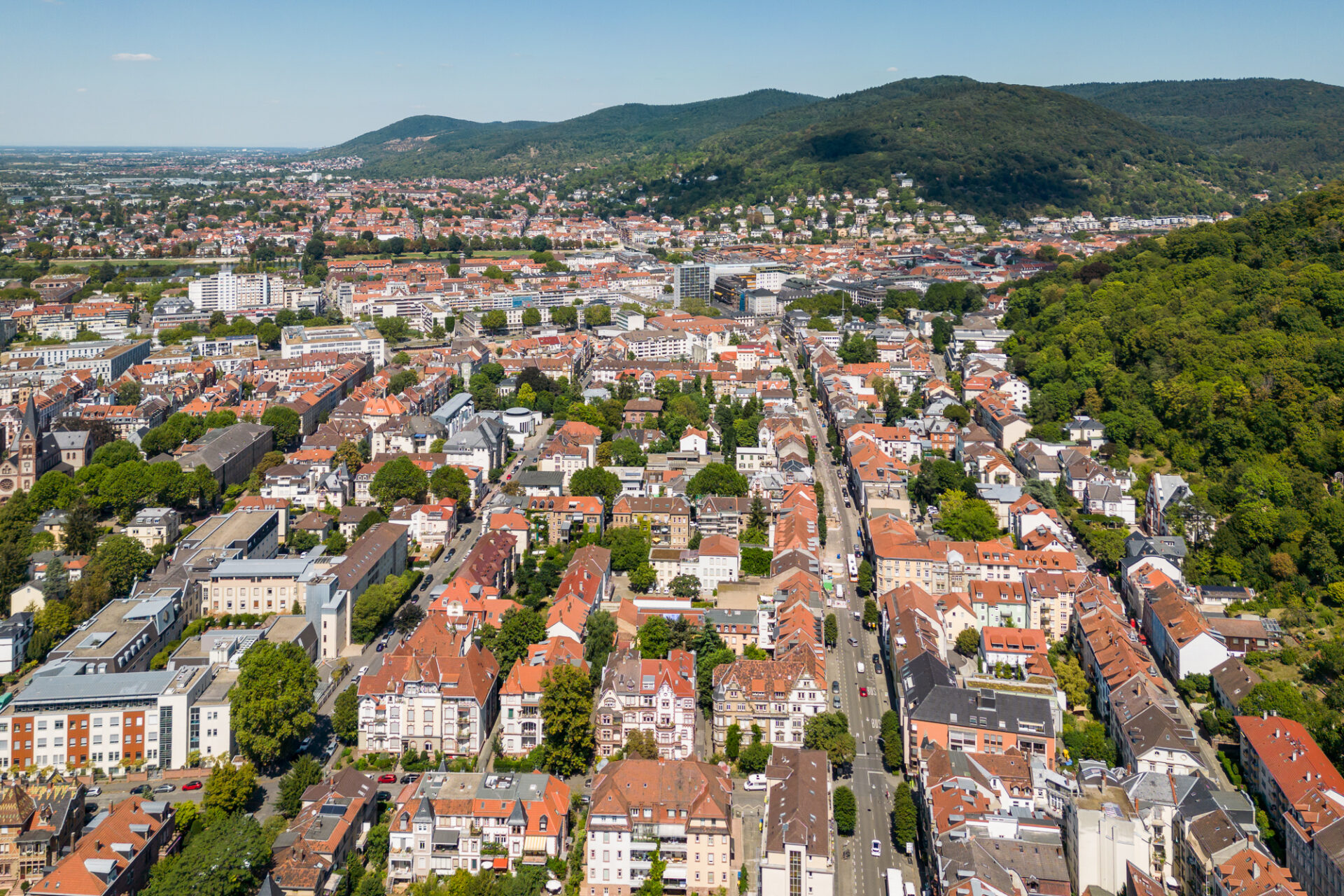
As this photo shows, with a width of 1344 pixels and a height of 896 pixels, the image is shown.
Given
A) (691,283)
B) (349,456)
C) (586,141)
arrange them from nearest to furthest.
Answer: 1. (349,456)
2. (691,283)
3. (586,141)

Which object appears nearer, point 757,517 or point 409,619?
point 409,619

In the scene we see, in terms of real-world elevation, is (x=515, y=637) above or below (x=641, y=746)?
above

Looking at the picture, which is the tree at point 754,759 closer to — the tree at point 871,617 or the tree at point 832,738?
the tree at point 832,738

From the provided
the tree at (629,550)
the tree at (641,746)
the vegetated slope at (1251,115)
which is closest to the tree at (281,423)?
the tree at (629,550)

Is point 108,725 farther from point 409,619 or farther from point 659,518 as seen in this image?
point 659,518

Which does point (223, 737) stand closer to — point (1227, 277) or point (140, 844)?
point (140, 844)

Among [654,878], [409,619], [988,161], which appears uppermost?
[988,161]

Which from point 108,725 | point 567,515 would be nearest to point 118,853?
point 108,725

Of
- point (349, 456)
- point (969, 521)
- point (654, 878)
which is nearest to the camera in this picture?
point (654, 878)
